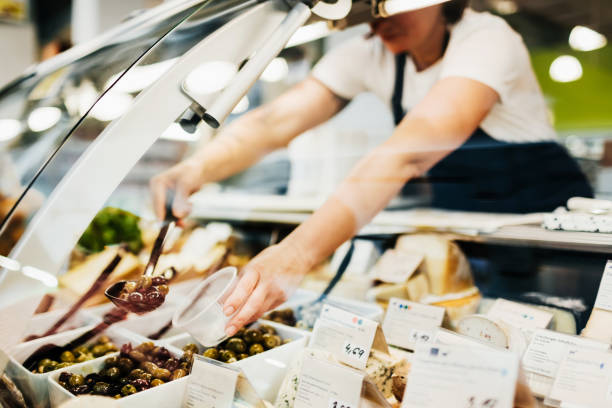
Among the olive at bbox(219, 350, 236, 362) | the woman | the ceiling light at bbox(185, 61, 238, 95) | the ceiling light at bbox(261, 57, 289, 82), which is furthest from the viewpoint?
the ceiling light at bbox(261, 57, 289, 82)

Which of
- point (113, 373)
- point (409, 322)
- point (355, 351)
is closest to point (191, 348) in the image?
point (113, 373)

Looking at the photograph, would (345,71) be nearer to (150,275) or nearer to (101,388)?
(150,275)

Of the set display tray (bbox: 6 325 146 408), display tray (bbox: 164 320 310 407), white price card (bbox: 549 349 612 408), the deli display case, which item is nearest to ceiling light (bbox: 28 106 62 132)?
the deli display case

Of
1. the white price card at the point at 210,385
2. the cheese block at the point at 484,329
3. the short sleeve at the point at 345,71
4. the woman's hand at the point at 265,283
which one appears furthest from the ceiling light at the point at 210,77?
the short sleeve at the point at 345,71

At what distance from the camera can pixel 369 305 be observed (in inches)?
59.7

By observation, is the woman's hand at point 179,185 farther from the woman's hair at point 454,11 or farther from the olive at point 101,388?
the woman's hair at point 454,11

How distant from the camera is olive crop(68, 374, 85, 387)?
3.68 ft

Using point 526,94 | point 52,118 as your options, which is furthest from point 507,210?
point 52,118

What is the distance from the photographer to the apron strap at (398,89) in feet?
5.97

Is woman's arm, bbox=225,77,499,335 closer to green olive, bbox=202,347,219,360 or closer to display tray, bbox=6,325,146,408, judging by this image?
green olive, bbox=202,347,219,360

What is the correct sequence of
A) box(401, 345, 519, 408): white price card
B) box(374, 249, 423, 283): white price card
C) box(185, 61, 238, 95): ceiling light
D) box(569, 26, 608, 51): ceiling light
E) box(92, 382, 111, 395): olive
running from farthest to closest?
box(569, 26, 608, 51): ceiling light < box(374, 249, 423, 283): white price card < box(92, 382, 111, 395): olive < box(185, 61, 238, 95): ceiling light < box(401, 345, 519, 408): white price card

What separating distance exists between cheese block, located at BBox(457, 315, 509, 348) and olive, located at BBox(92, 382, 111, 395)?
0.81m

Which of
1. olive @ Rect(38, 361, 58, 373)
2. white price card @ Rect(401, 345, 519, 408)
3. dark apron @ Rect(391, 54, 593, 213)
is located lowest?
olive @ Rect(38, 361, 58, 373)

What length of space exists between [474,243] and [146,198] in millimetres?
1038
